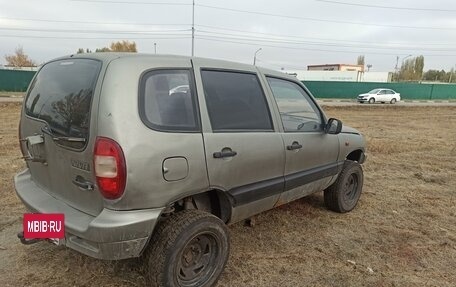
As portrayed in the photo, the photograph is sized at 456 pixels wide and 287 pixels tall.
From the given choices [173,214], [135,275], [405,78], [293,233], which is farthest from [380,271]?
[405,78]

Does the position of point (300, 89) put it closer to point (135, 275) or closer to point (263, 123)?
point (263, 123)

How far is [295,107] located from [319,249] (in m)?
1.47

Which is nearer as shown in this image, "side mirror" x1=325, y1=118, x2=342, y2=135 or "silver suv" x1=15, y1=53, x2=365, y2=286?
"silver suv" x1=15, y1=53, x2=365, y2=286

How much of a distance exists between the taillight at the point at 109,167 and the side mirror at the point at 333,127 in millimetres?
2411

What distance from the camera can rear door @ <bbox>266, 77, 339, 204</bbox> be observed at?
347cm

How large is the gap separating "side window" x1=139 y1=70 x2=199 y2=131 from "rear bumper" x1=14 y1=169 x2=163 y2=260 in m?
0.60

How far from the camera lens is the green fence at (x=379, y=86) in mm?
37594

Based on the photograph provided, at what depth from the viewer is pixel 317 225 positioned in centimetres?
420

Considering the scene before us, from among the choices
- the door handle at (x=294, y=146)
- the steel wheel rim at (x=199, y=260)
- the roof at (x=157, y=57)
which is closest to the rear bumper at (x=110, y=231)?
the steel wheel rim at (x=199, y=260)

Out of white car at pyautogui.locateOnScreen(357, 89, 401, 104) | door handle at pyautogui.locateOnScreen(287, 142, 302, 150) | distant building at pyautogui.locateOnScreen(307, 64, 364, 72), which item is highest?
distant building at pyautogui.locateOnScreen(307, 64, 364, 72)

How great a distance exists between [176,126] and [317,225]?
95.9 inches

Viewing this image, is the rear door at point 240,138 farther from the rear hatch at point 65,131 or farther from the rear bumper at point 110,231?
the rear hatch at point 65,131

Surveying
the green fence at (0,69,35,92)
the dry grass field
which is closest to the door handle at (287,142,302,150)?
the dry grass field

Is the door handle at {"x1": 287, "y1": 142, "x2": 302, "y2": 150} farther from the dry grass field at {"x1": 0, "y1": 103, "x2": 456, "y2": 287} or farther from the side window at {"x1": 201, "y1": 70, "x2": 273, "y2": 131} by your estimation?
the dry grass field at {"x1": 0, "y1": 103, "x2": 456, "y2": 287}
